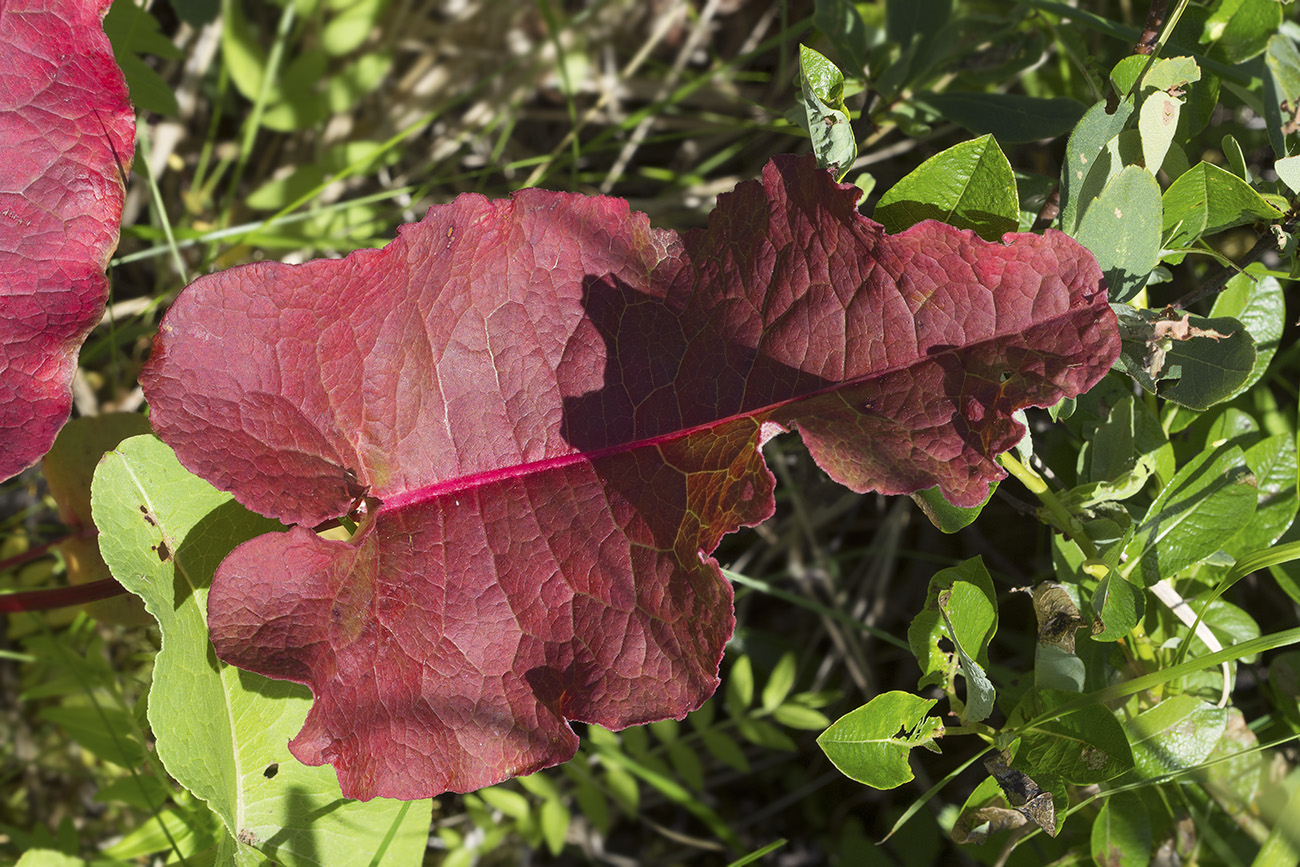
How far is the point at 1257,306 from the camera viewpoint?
1426 millimetres

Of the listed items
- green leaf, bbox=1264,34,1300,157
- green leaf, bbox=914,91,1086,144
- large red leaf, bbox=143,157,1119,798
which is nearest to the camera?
large red leaf, bbox=143,157,1119,798

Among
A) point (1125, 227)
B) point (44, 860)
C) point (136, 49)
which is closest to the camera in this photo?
point (1125, 227)

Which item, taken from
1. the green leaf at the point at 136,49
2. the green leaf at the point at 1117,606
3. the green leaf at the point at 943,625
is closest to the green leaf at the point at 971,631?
the green leaf at the point at 943,625

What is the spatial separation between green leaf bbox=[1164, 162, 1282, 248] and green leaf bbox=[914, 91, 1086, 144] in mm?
308

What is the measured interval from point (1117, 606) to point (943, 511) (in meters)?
0.24

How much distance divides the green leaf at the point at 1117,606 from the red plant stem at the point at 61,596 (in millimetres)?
1320

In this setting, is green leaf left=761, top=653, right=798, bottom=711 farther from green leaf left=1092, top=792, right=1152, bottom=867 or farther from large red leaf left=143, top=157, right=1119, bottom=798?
large red leaf left=143, top=157, right=1119, bottom=798

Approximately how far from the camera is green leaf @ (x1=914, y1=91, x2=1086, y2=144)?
4.98 feet

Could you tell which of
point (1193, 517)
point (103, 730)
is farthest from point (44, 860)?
point (1193, 517)

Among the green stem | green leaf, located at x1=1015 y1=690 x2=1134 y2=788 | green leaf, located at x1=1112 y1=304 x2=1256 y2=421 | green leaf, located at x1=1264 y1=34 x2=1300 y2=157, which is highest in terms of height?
green leaf, located at x1=1264 y1=34 x2=1300 y2=157

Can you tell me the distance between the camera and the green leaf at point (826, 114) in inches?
46.7

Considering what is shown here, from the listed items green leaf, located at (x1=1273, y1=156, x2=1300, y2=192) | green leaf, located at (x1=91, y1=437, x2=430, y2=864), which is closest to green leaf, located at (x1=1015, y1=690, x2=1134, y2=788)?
green leaf, located at (x1=1273, y1=156, x2=1300, y2=192)

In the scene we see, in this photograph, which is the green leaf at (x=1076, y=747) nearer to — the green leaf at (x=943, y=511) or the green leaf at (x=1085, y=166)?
the green leaf at (x=943, y=511)

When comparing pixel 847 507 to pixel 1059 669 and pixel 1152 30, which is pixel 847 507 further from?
pixel 1152 30
